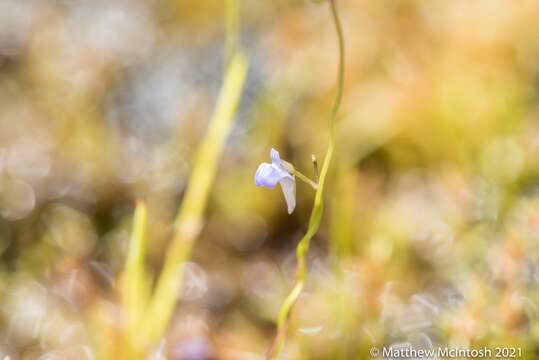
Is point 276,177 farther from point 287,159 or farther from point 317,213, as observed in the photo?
point 287,159

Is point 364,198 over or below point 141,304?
over

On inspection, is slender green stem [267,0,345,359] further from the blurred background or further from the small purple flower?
the blurred background

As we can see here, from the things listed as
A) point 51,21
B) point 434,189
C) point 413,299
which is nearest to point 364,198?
point 434,189

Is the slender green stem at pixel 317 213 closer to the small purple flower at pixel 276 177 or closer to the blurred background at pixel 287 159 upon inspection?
the small purple flower at pixel 276 177

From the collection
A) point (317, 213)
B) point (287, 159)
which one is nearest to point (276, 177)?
point (317, 213)

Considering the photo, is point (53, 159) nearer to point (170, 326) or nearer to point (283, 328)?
point (170, 326)

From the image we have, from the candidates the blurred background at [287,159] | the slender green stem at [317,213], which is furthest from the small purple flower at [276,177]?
the blurred background at [287,159]

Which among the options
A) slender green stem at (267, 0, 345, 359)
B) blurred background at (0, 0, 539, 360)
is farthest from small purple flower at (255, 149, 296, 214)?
blurred background at (0, 0, 539, 360)
